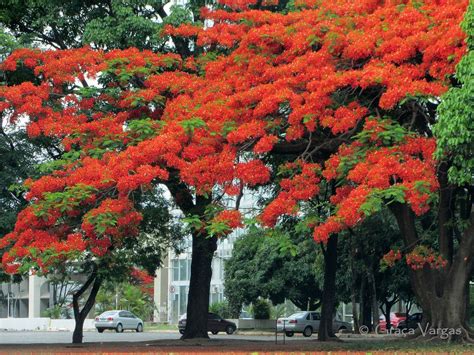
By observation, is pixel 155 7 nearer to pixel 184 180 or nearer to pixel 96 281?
pixel 184 180

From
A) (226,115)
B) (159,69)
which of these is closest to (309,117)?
(226,115)

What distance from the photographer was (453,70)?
18656 millimetres

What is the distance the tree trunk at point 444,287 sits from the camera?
20.9 m

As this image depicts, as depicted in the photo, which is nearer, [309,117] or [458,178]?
[458,178]

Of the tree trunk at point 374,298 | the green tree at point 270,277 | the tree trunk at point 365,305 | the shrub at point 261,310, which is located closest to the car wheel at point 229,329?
the green tree at point 270,277

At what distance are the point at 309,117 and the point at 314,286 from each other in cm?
3321

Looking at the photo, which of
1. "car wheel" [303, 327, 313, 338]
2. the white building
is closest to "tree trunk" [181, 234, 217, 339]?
"car wheel" [303, 327, 313, 338]

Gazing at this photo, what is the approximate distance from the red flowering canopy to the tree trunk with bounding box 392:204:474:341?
9.40 ft

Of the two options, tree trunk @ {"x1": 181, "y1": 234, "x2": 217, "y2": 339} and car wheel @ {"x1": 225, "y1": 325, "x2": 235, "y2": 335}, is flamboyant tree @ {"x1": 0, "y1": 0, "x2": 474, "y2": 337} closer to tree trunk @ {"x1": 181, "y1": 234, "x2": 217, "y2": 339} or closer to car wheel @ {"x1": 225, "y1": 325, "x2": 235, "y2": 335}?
tree trunk @ {"x1": 181, "y1": 234, "x2": 217, "y2": 339}

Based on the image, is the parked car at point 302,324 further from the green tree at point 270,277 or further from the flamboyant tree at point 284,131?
the flamboyant tree at point 284,131

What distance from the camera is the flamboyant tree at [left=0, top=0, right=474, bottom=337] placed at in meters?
18.7

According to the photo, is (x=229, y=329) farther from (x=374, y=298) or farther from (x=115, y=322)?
(x=374, y=298)

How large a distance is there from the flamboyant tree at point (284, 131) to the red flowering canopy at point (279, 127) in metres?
0.04

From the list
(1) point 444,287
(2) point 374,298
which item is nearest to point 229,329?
(2) point 374,298
